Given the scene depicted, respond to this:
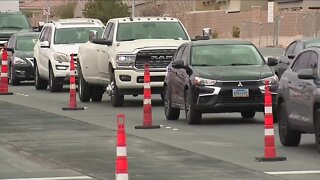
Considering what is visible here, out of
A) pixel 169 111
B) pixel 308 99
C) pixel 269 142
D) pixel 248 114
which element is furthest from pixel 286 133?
pixel 169 111

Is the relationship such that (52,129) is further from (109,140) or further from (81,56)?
(81,56)

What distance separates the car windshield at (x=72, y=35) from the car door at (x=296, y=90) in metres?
14.9

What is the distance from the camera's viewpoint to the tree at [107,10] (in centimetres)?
9542

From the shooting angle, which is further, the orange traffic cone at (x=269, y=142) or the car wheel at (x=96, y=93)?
the car wheel at (x=96, y=93)

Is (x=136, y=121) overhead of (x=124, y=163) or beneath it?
beneath

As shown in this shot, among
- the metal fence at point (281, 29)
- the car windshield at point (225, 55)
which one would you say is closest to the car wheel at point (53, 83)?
the car windshield at point (225, 55)

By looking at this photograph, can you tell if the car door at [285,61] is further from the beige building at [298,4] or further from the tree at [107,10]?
the tree at [107,10]

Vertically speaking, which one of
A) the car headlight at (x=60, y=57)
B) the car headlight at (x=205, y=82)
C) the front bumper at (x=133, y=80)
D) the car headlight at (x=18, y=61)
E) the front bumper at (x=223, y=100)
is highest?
the car headlight at (x=205, y=82)

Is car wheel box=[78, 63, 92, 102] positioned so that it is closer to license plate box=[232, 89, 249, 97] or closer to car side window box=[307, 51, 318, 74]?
license plate box=[232, 89, 249, 97]

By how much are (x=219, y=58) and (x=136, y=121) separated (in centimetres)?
210

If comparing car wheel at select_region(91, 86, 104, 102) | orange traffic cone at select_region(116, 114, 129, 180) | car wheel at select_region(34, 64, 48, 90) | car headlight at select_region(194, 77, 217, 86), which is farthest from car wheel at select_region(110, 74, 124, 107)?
orange traffic cone at select_region(116, 114, 129, 180)

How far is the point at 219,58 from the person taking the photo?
1942 centimetres

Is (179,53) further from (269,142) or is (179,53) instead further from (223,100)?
(269,142)

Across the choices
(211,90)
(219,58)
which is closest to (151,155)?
(211,90)
